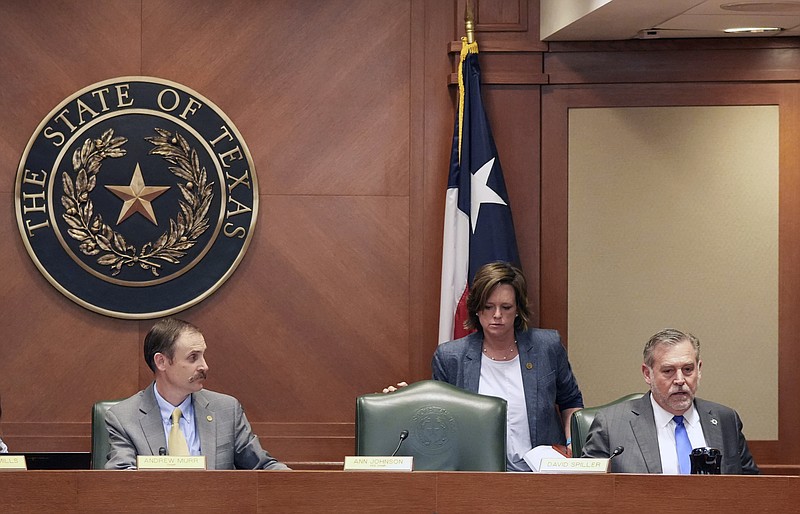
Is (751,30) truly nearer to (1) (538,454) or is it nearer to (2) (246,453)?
(1) (538,454)

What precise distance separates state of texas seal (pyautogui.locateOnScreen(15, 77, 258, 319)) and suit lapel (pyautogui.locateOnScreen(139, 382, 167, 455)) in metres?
1.55

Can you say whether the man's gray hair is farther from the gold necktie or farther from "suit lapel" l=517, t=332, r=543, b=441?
the gold necktie

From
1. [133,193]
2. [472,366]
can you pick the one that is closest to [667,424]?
[472,366]

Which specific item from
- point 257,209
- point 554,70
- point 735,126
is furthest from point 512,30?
point 257,209

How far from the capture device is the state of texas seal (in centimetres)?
568

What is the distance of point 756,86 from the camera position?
554 cm

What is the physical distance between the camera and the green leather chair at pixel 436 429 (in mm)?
4184

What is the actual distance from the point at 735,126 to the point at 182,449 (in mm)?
3060

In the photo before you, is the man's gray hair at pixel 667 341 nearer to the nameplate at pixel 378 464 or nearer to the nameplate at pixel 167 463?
the nameplate at pixel 378 464

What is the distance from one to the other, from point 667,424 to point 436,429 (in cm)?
82

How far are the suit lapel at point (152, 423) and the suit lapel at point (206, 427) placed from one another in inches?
5.2

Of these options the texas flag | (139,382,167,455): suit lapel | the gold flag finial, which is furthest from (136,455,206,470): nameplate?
the gold flag finial

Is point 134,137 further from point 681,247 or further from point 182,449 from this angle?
point 681,247

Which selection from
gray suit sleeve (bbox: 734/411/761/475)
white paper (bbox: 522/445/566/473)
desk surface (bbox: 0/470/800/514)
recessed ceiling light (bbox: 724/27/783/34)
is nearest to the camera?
desk surface (bbox: 0/470/800/514)
